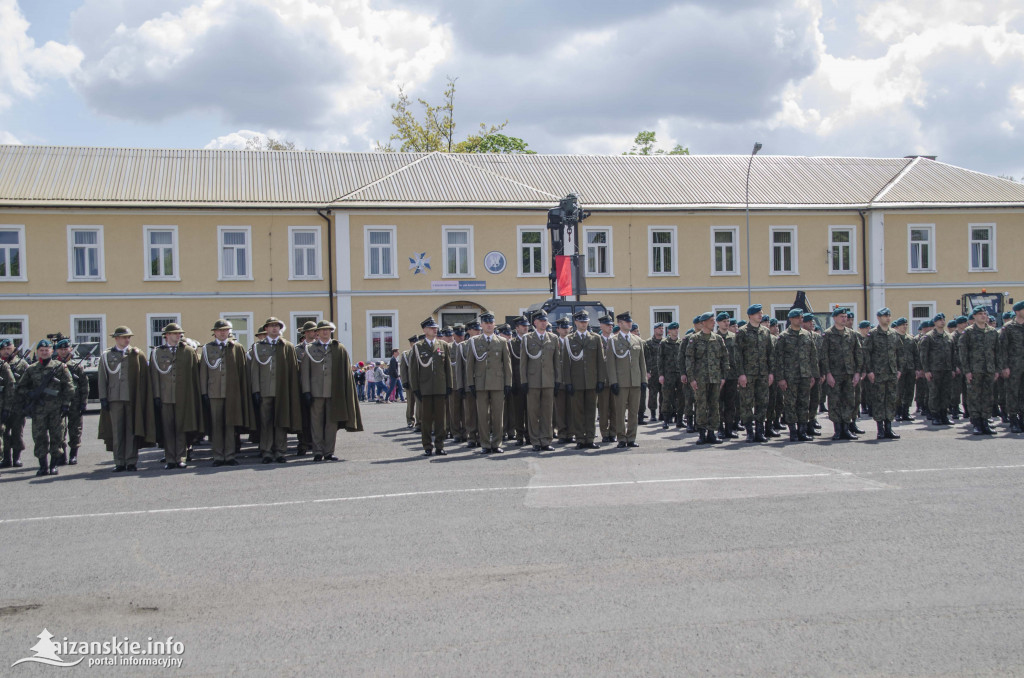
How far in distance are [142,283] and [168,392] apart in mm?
20651

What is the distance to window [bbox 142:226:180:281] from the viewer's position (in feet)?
102

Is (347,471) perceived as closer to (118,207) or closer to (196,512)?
(196,512)

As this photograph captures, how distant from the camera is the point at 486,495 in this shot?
8812mm

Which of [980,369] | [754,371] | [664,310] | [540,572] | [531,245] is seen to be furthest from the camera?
[664,310]

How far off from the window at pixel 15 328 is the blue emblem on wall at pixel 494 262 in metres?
16.4

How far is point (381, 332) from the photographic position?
31734mm

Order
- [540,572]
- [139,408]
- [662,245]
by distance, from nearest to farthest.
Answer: [540,572] → [139,408] → [662,245]

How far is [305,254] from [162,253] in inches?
199

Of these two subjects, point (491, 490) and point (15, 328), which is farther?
point (15, 328)

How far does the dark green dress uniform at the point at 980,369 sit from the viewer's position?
13398 millimetres

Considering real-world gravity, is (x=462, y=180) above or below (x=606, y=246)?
above

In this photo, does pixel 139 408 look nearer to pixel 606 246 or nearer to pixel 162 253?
pixel 162 253

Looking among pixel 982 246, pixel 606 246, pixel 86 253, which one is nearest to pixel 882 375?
pixel 606 246

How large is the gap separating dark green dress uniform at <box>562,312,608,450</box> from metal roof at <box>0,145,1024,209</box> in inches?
763
